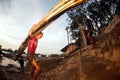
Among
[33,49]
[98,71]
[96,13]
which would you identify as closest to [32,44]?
[33,49]

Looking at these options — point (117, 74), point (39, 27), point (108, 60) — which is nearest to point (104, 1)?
point (108, 60)

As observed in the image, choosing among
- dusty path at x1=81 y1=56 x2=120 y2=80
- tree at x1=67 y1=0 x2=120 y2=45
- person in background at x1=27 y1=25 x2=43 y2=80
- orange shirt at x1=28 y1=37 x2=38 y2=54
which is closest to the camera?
person in background at x1=27 y1=25 x2=43 y2=80

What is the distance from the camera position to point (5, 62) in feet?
71.9

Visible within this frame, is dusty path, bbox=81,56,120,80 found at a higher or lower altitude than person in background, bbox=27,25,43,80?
lower

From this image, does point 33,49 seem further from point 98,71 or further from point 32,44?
point 98,71

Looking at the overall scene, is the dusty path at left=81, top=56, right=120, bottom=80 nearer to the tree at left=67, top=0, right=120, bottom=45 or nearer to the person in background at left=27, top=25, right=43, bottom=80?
the person in background at left=27, top=25, right=43, bottom=80

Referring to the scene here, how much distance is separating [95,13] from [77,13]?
3.97 m

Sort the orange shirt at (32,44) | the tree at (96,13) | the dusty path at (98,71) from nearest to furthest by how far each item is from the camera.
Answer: the orange shirt at (32,44) → the dusty path at (98,71) → the tree at (96,13)

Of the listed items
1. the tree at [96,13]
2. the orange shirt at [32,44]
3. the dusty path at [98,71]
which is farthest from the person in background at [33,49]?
the tree at [96,13]

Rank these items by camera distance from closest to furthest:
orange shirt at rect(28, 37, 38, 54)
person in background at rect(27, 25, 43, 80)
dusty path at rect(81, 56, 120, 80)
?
person in background at rect(27, 25, 43, 80) < orange shirt at rect(28, 37, 38, 54) < dusty path at rect(81, 56, 120, 80)

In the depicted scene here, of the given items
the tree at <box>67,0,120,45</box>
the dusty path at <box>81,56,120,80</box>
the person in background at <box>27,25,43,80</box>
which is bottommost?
the dusty path at <box>81,56,120,80</box>

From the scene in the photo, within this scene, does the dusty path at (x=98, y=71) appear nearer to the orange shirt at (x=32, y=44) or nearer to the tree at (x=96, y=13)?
the orange shirt at (x=32, y=44)

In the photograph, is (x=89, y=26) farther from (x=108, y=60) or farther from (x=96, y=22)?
(x=96, y=22)

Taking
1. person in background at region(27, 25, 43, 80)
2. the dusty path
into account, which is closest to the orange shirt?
person in background at region(27, 25, 43, 80)
